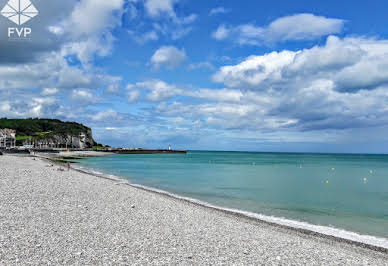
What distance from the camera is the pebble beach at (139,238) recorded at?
8.45 metres

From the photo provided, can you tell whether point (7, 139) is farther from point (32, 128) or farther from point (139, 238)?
point (139, 238)

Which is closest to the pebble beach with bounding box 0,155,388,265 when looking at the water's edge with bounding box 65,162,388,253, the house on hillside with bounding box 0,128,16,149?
the water's edge with bounding box 65,162,388,253

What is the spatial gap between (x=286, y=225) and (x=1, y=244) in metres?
13.1

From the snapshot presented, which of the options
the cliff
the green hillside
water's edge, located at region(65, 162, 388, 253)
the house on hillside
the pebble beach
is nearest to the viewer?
the pebble beach

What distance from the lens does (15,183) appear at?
65.4 feet

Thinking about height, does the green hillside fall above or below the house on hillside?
above

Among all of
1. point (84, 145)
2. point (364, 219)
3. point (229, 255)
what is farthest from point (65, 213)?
point (84, 145)

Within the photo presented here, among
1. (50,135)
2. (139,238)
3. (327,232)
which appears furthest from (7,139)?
(327,232)

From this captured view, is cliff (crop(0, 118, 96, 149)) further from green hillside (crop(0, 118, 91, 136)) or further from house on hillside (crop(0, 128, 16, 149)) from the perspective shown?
house on hillside (crop(0, 128, 16, 149))

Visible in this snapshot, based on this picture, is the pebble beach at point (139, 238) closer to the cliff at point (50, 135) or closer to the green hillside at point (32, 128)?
the cliff at point (50, 135)

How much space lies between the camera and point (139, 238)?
10.4 m

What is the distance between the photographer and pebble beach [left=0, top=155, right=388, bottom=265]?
845cm

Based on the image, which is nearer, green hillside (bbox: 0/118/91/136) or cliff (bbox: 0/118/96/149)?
cliff (bbox: 0/118/96/149)

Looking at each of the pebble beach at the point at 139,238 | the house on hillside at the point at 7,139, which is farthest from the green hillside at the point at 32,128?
the pebble beach at the point at 139,238
